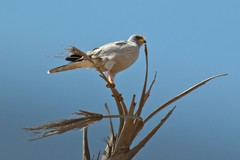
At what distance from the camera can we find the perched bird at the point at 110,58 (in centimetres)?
587

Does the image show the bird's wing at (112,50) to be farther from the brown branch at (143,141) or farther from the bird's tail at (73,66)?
the brown branch at (143,141)

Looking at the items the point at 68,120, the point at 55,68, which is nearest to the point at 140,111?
the point at 68,120

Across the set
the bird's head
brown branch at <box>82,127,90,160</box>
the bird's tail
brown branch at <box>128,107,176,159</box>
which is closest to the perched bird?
the bird's tail

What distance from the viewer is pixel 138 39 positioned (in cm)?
637

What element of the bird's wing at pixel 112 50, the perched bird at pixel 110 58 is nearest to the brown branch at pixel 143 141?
the perched bird at pixel 110 58

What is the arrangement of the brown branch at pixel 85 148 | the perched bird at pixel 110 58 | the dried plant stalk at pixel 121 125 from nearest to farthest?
the dried plant stalk at pixel 121 125, the brown branch at pixel 85 148, the perched bird at pixel 110 58

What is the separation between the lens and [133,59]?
602 centimetres

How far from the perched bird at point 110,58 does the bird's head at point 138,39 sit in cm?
22

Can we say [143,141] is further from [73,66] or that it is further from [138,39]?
[138,39]

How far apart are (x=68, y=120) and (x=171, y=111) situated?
4.05 feet

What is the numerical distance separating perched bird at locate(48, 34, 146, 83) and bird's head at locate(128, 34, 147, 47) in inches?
8.6

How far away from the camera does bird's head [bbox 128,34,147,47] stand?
6309 mm

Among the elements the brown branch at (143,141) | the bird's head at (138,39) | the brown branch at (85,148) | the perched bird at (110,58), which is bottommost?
the brown branch at (143,141)

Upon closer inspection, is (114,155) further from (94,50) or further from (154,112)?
(94,50)
